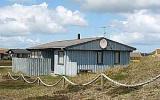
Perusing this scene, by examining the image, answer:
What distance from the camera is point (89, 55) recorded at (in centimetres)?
3691

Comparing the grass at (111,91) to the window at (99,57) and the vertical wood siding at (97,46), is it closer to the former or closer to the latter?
the vertical wood siding at (97,46)

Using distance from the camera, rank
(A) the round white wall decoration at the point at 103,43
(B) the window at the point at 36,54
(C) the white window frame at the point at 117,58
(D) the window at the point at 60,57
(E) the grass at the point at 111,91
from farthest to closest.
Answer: (B) the window at the point at 36,54 → (C) the white window frame at the point at 117,58 → (D) the window at the point at 60,57 → (A) the round white wall decoration at the point at 103,43 → (E) the grass at the point at 111,91

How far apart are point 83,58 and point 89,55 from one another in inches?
26.1

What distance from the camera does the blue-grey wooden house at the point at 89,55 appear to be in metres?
36.3

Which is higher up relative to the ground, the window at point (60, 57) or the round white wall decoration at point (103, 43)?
the round white wall decoration at point (103, 43)

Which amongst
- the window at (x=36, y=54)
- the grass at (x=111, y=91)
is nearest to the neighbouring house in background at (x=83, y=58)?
the window at (x=36, y=54)

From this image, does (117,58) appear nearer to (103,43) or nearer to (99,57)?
(99,57)

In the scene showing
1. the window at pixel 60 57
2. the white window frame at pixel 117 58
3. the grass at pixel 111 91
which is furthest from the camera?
the white window frame at pixel 117 58

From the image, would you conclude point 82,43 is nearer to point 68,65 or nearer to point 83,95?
point 68,65

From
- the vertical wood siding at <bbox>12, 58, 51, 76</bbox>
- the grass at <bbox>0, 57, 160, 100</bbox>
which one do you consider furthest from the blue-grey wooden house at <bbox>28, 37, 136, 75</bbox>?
the grass at <bbox>0, 57, 160, 100</bbox>

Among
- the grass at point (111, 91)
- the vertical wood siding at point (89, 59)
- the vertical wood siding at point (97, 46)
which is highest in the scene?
the vertical wood siding at point (97, 46)

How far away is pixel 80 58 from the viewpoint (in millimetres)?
36594

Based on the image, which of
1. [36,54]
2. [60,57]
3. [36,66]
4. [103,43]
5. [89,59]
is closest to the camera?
[89,59]

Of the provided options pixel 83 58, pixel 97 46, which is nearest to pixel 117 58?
pixel 97 46
